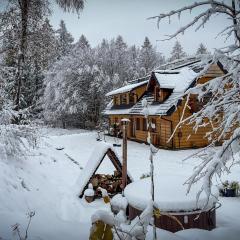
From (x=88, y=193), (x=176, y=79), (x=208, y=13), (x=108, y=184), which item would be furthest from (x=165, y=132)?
(x=208, y=13)

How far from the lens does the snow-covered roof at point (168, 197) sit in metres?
6.04

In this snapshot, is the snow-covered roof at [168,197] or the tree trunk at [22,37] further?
the tree trunk at [22,37]

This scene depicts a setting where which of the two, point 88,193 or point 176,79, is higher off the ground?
point 176,79

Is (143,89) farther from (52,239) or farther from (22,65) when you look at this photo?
(52,239)

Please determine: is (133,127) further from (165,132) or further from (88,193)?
(88,193)

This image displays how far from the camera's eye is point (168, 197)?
6.27m

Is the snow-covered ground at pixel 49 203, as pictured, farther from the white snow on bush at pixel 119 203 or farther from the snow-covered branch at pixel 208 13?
the snow-covered branch at pixel 208 13

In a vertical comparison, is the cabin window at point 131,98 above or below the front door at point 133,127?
above

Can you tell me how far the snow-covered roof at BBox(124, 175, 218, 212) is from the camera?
604 cm

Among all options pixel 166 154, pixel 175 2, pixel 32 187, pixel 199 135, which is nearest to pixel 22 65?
pixel 32 187

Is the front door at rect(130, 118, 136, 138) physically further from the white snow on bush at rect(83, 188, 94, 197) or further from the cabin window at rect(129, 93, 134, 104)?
the white snow on bush at rect(83, 188, 94, 197)

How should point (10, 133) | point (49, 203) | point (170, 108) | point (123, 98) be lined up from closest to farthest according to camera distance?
point (49, 203) → point (10, 133) → point (170, 108) → point (123, 98)

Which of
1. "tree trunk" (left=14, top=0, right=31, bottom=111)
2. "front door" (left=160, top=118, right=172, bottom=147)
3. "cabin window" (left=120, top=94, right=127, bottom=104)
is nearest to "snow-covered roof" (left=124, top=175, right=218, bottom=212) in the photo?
"tree trunk" (left=14, top=0, right=31, bottom=111)

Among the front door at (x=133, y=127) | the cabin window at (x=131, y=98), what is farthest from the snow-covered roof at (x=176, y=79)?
the cabin window at (x=131, y=98)
